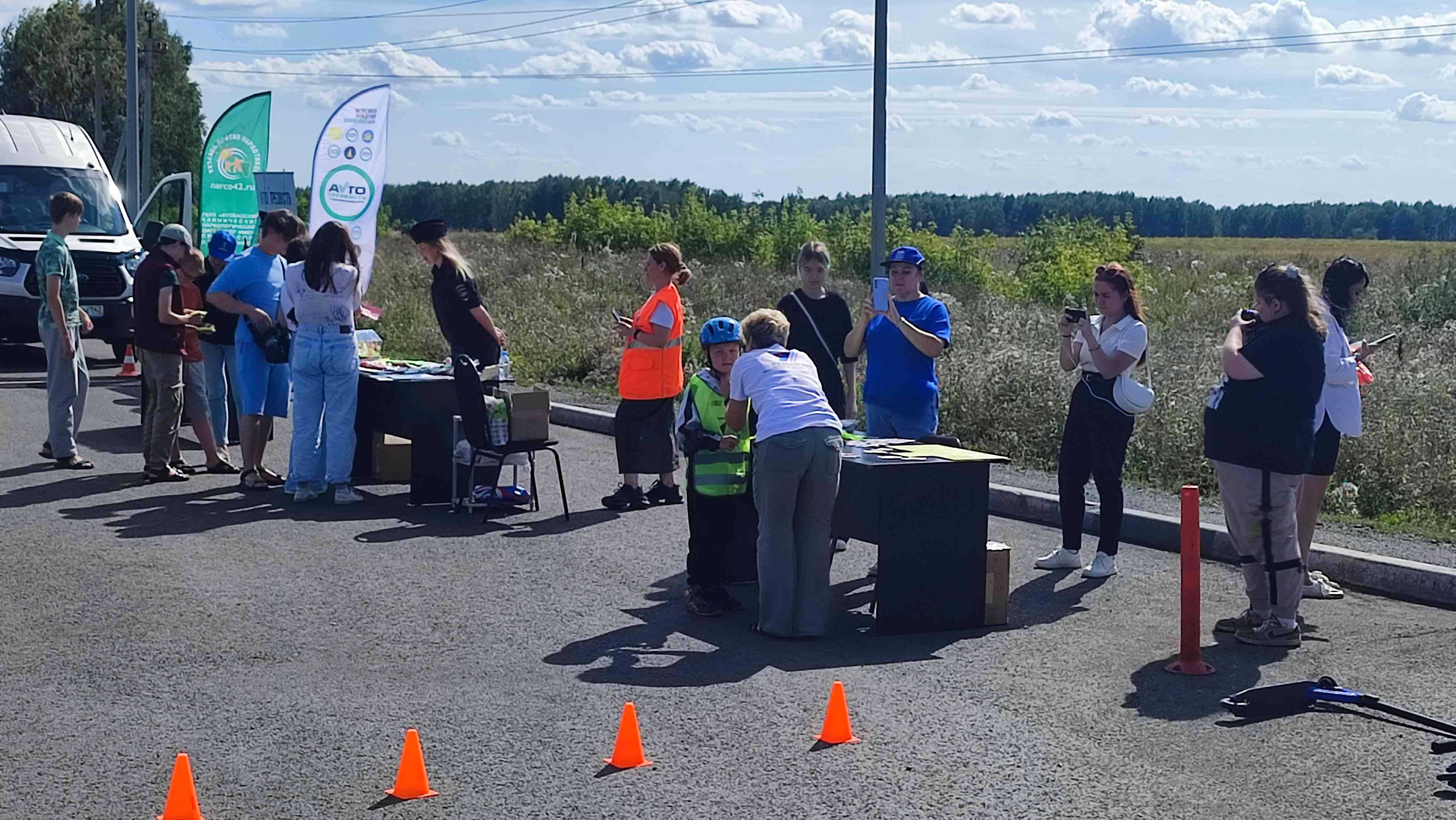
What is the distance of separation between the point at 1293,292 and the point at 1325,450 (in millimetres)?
1268

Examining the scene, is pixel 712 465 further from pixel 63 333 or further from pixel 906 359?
pixel 63 333

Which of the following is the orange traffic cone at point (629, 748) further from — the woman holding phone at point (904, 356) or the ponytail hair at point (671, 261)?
the ponytail hair at point (671, 261)

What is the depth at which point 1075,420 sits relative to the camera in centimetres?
905

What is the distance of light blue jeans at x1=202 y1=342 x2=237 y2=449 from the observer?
1249 cm

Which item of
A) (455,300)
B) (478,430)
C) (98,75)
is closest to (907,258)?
(478,430)

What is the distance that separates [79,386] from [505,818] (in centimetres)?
853

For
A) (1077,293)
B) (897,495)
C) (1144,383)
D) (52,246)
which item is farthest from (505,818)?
(1077,293)

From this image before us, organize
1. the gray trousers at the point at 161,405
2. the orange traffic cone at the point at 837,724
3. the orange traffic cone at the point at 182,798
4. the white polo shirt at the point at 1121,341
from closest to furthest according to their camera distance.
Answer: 1. the orange traffic cone at the point at 182,798
2. the orange traffic cone at the point at 837,724
3. the white polo shirt at the point at 1121,341
4. the gray trousers at the point at 161,405

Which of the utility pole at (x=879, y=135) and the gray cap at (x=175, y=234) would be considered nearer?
the gray cap at (x=175, y=234)

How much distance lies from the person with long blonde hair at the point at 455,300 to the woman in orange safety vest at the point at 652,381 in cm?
97

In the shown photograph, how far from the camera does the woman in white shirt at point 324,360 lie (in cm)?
1056

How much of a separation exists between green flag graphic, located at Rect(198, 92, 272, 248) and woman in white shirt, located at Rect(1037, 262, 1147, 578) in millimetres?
14143

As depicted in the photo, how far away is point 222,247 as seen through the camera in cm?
1273

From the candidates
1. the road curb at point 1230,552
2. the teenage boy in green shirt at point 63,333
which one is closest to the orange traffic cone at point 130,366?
the teenage boy in green shirt at point 63,333
